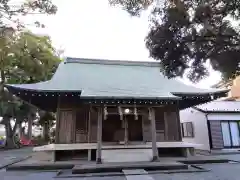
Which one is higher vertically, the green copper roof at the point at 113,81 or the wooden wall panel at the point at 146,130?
the green copper roof at the point at 113,81

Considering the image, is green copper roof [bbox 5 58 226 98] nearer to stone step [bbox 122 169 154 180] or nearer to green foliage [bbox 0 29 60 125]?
stone step [bbox 122 169 154 180]

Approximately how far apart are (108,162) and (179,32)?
585 cm

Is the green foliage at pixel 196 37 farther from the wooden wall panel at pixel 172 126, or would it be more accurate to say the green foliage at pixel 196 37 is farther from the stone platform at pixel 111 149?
the wooden wall panel at pixel 172 126

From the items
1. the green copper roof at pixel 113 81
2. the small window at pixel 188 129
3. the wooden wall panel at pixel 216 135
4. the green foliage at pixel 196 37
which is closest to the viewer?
the green foliage at pixel 196 37

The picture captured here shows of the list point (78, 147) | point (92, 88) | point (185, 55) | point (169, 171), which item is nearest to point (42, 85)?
point (92, 88)

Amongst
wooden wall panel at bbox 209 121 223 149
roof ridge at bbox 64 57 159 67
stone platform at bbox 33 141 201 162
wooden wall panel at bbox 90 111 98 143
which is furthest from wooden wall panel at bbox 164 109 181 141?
roof ridge at bbox 64 57 159 67

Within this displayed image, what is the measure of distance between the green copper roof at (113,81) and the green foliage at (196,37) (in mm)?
4009

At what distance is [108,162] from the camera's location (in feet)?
28.0

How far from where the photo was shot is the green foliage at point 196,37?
4.16 m

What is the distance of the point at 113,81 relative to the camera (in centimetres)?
1144

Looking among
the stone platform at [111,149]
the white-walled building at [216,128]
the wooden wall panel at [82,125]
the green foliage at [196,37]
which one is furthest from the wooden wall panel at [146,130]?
the green foliage at [196,37]

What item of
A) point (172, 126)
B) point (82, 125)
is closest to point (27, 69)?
point (82, 125)

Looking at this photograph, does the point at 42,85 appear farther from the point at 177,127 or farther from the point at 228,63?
the point at 228,63

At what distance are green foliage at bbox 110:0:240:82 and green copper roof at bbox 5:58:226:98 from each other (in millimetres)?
4009
